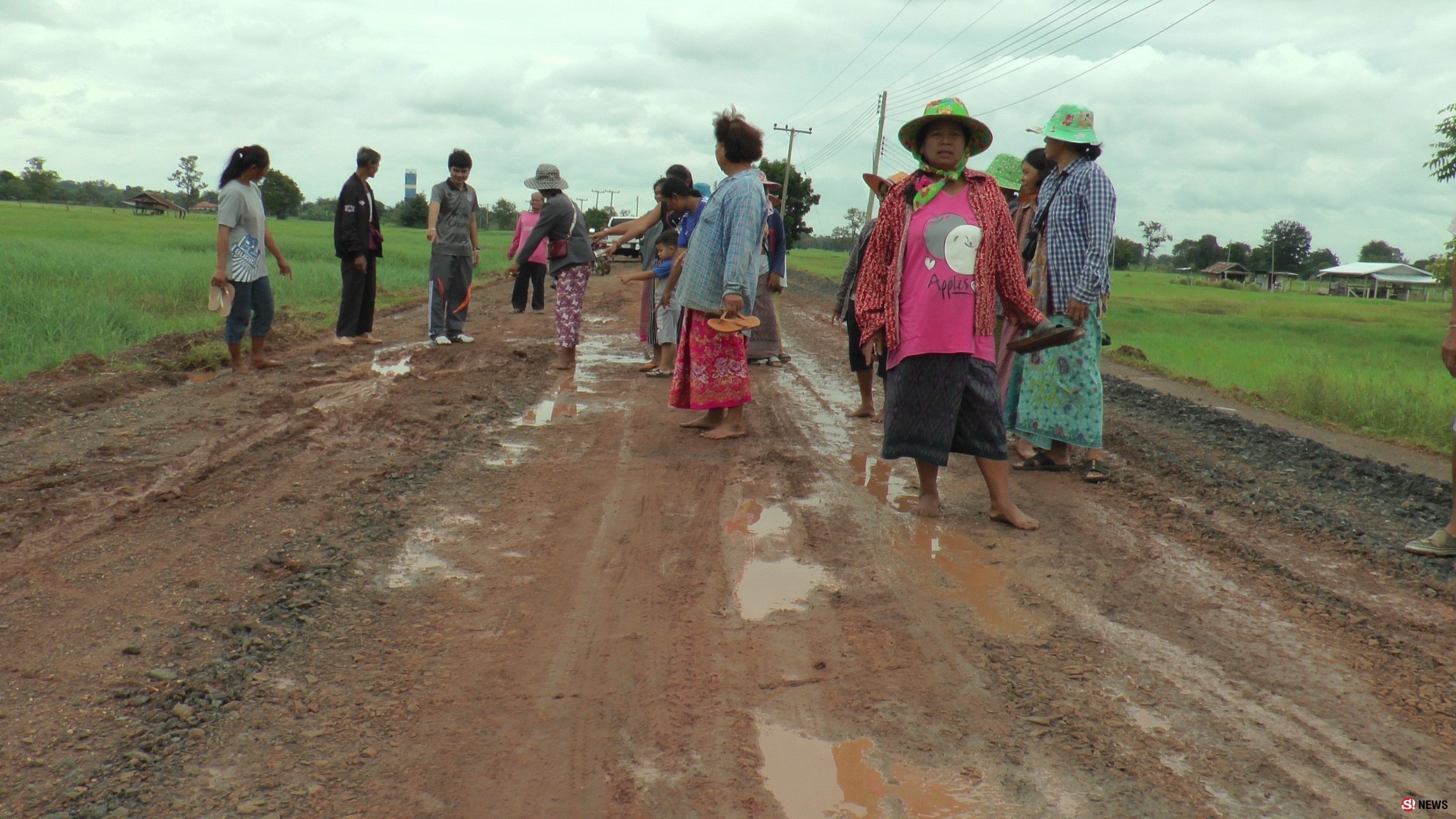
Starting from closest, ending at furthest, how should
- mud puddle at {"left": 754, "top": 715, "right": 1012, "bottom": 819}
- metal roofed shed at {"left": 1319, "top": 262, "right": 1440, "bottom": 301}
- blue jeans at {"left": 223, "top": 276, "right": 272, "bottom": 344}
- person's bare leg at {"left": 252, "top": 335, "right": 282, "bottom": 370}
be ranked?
mud puddle at {"left": 754, "top": 715, "right": 1012, "bottom": 819}
blue jeans at {"left": 223, "top": 276, "right": 272, "bottom": 344}
person's bare leg at {"left": 252, "top": 335, "right": 282, "bottom": 370}
metal roofed shed at {"left": 1319, "top": 262, "right": 1440, "bottom": 301}

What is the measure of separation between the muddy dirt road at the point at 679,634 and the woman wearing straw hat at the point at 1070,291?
0.92 ft

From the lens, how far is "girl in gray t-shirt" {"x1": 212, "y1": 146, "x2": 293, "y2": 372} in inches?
306

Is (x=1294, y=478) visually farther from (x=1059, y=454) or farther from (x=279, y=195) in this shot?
(x=279, y=195)

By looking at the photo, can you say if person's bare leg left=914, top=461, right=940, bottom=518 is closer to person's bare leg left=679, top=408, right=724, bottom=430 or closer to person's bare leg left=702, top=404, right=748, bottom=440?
person's bare leg left=702, top=404, right=748, bottom=440

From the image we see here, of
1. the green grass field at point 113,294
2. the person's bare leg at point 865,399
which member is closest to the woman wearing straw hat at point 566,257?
the person's bare leg at point 865,399

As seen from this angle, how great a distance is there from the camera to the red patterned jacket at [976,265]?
436 centimetres

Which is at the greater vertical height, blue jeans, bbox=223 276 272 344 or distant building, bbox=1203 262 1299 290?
distant building, bbox=1203 262 1299 290

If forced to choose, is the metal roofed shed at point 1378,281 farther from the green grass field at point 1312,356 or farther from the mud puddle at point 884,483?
the mud puddle at point 884,483

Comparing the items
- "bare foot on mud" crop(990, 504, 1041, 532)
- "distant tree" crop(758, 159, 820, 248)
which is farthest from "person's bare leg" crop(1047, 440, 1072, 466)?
"distant tree" crop(758, 159, 820, 248)

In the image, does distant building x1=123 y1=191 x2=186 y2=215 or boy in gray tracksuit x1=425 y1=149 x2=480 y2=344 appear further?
distant building x1=123 y1=191 x2=186 y2=215

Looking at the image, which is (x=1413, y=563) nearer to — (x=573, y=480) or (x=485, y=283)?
(x=573, y=480)

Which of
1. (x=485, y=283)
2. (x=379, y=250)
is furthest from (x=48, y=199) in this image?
(x=379, y=250)

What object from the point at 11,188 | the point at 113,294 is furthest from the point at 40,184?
the point at 113,294

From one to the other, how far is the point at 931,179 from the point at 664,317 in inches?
176
